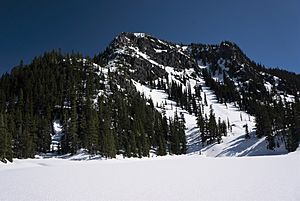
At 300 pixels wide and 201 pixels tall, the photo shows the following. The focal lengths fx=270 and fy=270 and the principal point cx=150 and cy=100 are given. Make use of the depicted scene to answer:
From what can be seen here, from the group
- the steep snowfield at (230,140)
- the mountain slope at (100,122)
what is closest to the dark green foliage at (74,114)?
the mountain slope at (100,122)

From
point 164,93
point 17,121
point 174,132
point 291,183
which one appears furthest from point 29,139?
point 164,93

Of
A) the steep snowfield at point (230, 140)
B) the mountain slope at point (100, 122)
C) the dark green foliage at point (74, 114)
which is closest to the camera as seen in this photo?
the dark green foliage at point (74, 114)

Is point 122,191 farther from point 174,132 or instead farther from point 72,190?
point 174,132

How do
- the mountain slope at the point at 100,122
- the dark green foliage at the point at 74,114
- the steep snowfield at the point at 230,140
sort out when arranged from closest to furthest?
the dark green foliage at the point at 74,114, the mountain slope at the point at 100,122, the steep snowfield at the point at 230,140

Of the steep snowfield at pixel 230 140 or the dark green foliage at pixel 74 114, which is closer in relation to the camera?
the dark green foliage at pixel 74 114

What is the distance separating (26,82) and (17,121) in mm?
42992

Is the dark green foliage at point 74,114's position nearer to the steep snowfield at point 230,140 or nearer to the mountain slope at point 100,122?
the mountain slope at point 100,122

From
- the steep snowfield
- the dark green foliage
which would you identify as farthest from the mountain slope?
the steep snowfield

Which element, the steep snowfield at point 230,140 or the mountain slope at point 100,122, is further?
the steep snowfield at point 230,140

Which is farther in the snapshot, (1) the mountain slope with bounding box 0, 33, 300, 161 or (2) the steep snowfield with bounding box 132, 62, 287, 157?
(2) the steep snowfield with bounding box 132, 62, 287, 157

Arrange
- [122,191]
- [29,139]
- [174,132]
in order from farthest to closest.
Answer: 1. [174,132]
2. [29,139]
3. [122,191]

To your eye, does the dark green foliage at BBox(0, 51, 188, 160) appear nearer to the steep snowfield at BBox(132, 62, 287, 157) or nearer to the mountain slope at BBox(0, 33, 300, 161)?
the mountain slope at BBox(0, 33, 300, 161)

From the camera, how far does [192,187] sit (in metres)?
17.3

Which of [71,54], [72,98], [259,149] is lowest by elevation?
[259,149]
